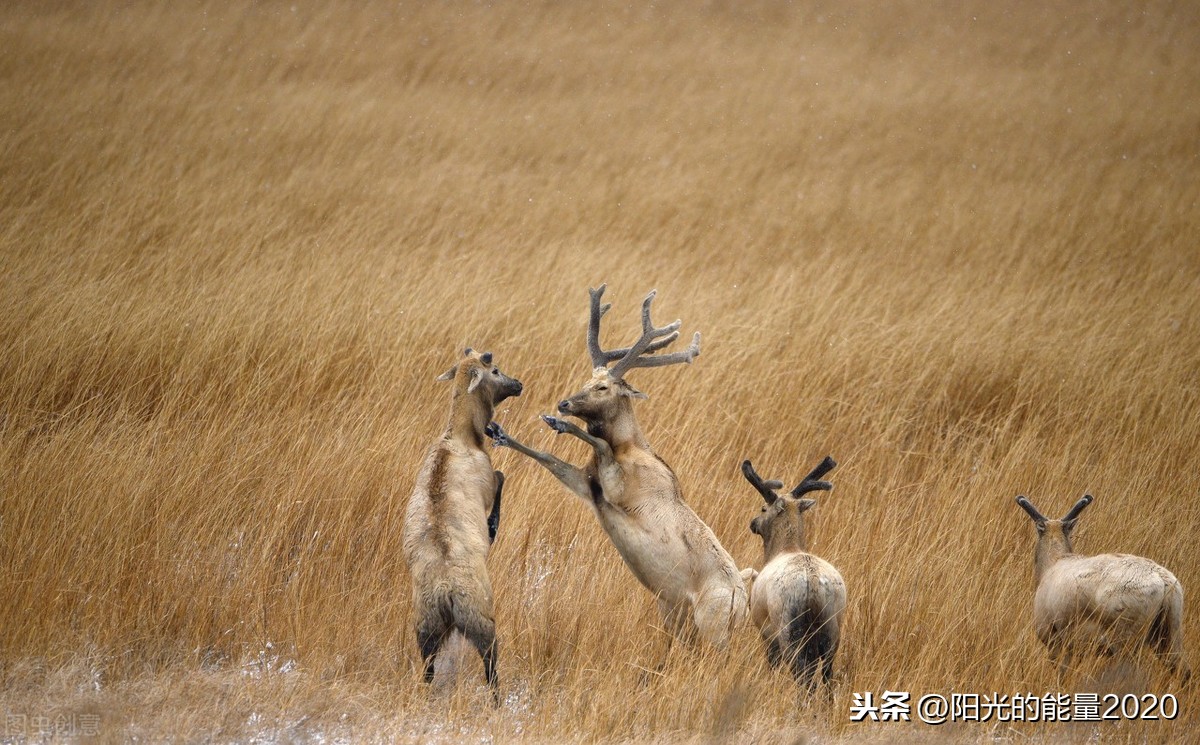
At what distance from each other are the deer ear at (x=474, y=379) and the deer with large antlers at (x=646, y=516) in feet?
0.88

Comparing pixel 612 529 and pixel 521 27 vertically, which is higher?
pixel 521 27

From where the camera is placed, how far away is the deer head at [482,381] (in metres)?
5.45

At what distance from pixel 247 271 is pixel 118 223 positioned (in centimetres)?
166

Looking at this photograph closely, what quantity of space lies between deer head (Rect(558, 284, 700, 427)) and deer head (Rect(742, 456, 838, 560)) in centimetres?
75

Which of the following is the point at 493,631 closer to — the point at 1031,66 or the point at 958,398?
the point at 958,398

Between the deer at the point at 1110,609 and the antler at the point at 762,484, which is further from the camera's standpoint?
the antler at the point at 762,484

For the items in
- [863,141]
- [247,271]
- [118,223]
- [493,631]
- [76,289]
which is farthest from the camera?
[863,141]

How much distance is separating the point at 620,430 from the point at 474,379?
0.81m

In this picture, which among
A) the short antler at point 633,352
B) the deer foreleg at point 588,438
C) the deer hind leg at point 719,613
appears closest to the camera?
the deer hind leg at point 719,613

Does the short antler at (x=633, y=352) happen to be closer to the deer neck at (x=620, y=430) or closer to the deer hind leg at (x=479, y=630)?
the deer neck at (x=620, y=430)

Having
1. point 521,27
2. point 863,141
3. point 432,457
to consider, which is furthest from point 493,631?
point 521,27

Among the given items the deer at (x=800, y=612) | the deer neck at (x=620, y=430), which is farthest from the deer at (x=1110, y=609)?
the deer neck at (x=620, y=430)

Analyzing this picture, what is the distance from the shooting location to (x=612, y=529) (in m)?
5.30

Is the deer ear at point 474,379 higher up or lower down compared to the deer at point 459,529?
higher up
